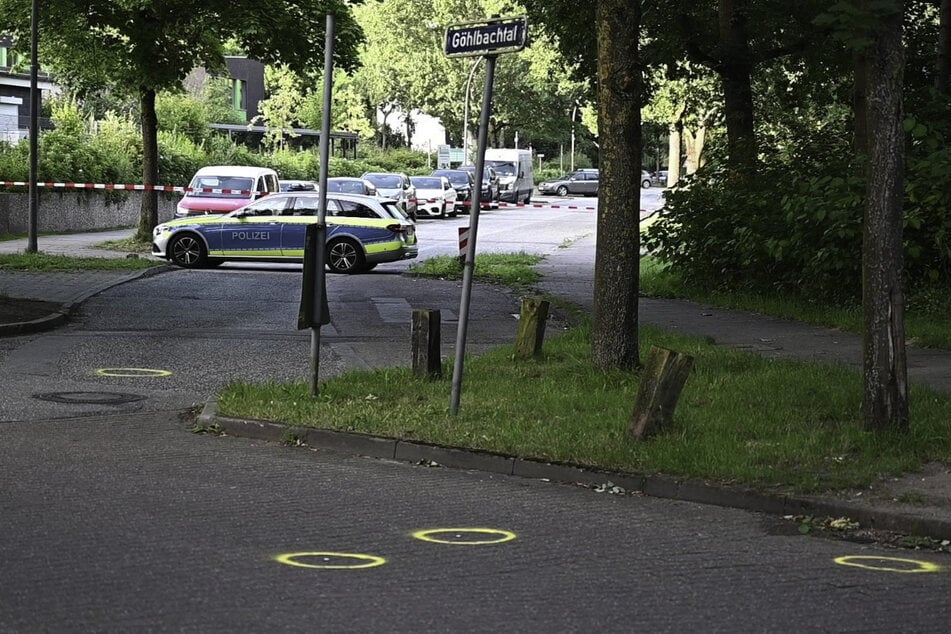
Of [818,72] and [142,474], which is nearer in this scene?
[142,474]

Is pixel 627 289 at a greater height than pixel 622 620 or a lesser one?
greater

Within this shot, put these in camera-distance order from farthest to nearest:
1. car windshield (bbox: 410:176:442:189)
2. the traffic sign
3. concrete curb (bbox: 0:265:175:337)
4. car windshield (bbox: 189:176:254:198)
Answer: car windshield (bbox: 410:176:442:189), car windshield (bbox: 189:176:254:198), concrete curb (bbox: 0:265:175:337), the traffic sign

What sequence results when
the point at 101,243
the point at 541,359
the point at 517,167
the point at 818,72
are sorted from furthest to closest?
the point at 517,167
the point at 101,243
the point at 818,72
the point at 541,359

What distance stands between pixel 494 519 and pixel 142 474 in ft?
7.38

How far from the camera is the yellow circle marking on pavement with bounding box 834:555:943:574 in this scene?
6568mm

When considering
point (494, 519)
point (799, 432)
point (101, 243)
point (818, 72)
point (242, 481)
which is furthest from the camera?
point (101, 243)

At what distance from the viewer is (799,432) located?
30.6 ft

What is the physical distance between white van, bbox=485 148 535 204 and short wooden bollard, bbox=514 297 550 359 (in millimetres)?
55384

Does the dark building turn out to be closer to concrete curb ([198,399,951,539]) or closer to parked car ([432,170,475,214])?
parked car ([432,170,475,214])

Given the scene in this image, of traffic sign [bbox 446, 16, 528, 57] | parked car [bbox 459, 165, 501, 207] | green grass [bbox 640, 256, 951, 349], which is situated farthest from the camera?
parked car [bbox 459, 165, 501, 207]

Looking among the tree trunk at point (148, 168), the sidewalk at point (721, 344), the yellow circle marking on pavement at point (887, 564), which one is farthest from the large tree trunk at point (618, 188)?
the tree trunk at point (148, 168)

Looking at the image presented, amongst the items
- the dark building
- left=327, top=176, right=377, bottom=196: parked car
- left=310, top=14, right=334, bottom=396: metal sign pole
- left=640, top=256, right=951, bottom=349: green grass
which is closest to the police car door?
left=640, top=256, right=951, bottom=349: green grass

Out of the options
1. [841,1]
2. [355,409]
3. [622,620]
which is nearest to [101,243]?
[355,409]

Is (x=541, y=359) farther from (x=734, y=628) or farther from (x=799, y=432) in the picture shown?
(x=734, y=628)
